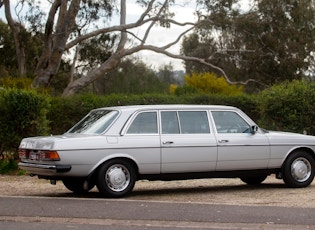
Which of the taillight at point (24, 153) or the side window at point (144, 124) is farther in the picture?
the side window at point (144, 124)

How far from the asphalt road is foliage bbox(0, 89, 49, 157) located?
207 inches

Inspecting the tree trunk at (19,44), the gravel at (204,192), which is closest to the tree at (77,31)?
the tree trunk at (19,44)

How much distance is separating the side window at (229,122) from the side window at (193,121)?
0.21 metres

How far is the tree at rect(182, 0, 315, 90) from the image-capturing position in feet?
116

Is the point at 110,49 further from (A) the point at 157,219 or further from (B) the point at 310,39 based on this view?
(A) the point at 157,219

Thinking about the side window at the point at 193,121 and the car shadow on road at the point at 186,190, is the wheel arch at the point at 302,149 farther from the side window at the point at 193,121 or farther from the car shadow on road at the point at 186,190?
the side window at the point at 193,121

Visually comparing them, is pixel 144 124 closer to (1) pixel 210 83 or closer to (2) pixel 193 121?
(2) pixel 193 121

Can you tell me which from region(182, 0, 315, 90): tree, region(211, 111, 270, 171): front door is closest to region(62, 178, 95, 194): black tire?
region(211, 111, 270, 171): front door

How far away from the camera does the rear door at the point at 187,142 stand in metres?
11.0

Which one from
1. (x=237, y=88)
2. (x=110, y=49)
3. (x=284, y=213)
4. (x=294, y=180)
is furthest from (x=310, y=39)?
(x=284, y=213)

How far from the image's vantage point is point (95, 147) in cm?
1042

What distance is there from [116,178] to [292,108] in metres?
8.26

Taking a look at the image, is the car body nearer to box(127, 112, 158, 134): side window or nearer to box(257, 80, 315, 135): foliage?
box(127, 112, 158, 134): side window

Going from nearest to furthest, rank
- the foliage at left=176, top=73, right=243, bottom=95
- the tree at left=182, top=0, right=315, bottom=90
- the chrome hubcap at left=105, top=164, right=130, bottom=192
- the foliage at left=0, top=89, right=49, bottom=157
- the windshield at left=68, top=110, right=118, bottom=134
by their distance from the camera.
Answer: the chrome hubcap at left=105, top=164, right=130, bottom=192 → the windshield at left=68, top=110, right=118, bottom=134 → the foliage at left=0, top=89, right=49, bottom=157 → the tree at left=182, top=0, right=315, bottom=90 → the foliage at left=176, top=73, right=243, bottom=95
